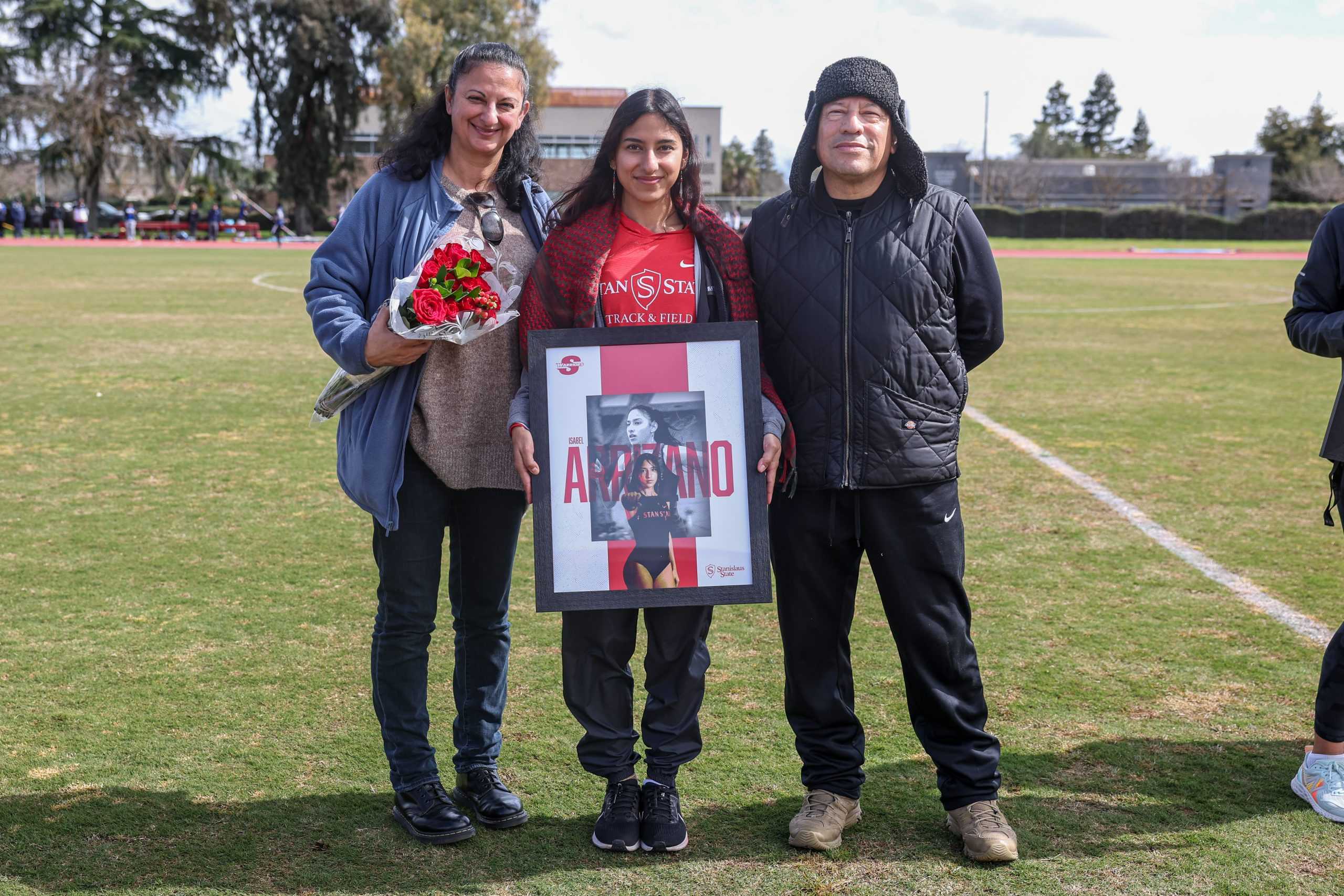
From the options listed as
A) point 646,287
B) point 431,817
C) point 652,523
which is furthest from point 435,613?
point 646,287

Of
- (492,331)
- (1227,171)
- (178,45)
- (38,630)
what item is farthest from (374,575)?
(1227,171)

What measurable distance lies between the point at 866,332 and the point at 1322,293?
129 centimetres

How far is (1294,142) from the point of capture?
93812 mm

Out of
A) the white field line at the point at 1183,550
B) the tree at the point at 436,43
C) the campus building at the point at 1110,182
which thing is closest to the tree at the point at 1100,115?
the campus building at the point at 1110,182

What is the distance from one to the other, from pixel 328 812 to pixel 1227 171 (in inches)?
3949

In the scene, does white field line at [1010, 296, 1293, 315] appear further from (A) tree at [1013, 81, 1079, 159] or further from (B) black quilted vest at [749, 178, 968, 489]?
(A) tree at [1013, 81, 1079, 159]

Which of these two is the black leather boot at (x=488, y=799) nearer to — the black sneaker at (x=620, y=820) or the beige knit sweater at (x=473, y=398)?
the black sneaker at (x=620, y=820)

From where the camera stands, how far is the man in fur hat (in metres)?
3.17

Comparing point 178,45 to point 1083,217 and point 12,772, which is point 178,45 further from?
point 12,772

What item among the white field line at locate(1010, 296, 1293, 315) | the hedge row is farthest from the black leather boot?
the hedge row

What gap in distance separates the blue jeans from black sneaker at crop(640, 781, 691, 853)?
51cm

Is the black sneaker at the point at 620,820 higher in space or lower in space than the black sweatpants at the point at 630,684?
lower

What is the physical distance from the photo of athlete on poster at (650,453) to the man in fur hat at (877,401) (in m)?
0.25

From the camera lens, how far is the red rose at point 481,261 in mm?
3014
